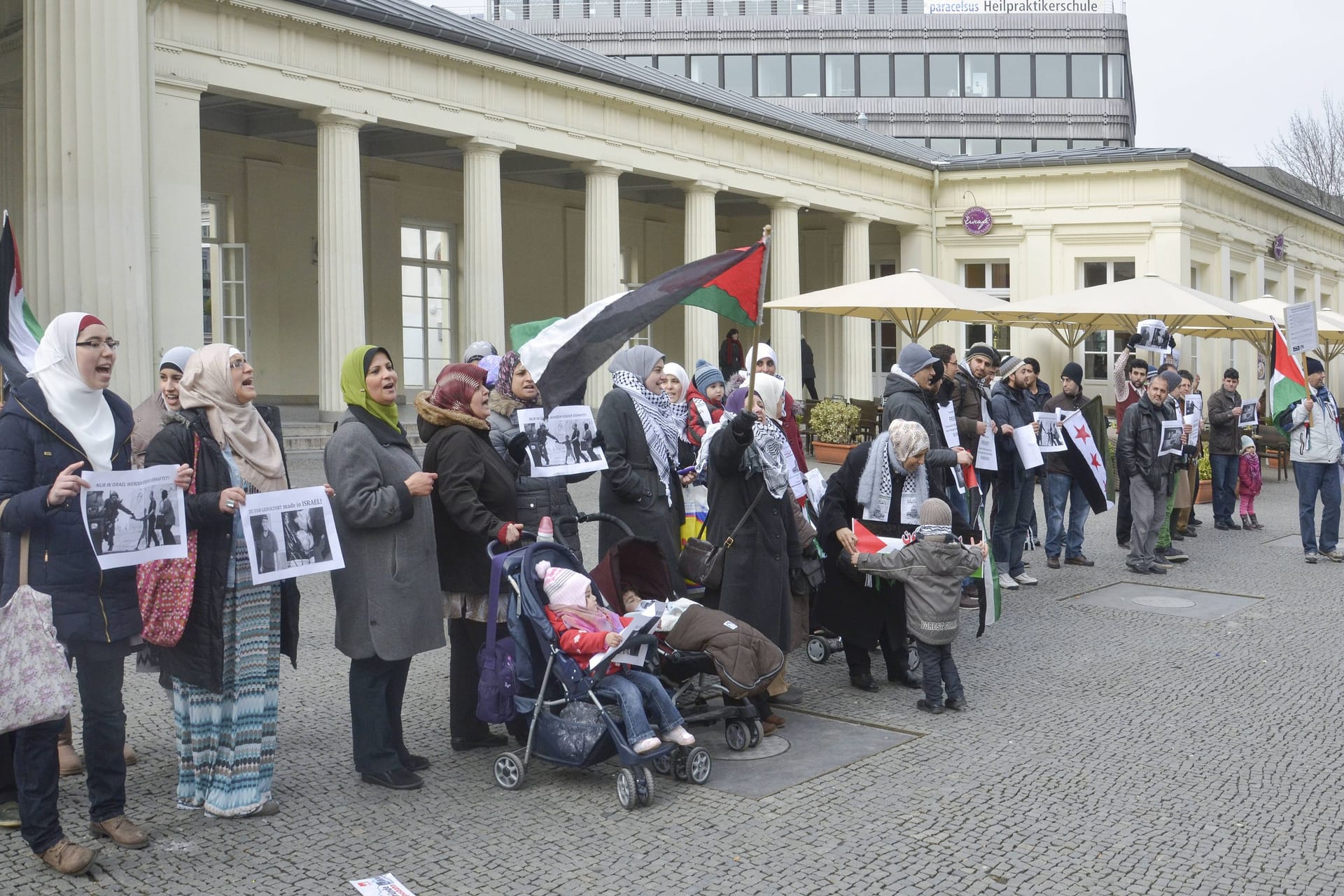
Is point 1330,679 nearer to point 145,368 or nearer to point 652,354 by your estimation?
point 652,354

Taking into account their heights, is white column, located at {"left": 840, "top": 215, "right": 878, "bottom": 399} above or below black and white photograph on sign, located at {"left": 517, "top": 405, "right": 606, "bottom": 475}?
above

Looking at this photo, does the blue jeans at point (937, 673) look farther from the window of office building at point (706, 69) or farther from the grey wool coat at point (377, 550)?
the window of office building at point (706, 69)

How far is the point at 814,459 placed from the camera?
22797 millimetres

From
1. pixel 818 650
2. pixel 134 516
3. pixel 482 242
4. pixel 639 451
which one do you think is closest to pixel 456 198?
pixel 482 242

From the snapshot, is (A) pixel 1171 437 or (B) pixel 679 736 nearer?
(B) pixel 679 736

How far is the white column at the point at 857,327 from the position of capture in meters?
31.3

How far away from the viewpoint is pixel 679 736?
18.3 feet

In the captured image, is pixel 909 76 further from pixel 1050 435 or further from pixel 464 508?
pixel 464 508

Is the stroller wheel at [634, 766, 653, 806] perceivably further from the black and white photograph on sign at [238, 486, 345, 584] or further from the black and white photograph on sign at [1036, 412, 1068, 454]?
the black and white photograph on sign at [1036, 412, 1068, 454]

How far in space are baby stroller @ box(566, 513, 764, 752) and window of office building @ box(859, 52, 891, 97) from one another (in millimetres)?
61542

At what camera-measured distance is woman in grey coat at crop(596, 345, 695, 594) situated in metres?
7.31

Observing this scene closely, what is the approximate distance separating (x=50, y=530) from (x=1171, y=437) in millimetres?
10095

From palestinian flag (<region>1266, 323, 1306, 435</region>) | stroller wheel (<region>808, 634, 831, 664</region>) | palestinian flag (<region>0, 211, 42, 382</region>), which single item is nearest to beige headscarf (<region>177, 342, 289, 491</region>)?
palestinian flag (<region>0, 211, 42, 382</region>)

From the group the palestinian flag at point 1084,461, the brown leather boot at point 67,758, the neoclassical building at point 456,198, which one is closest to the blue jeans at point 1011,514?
the palestinian flag at point 1084,461
